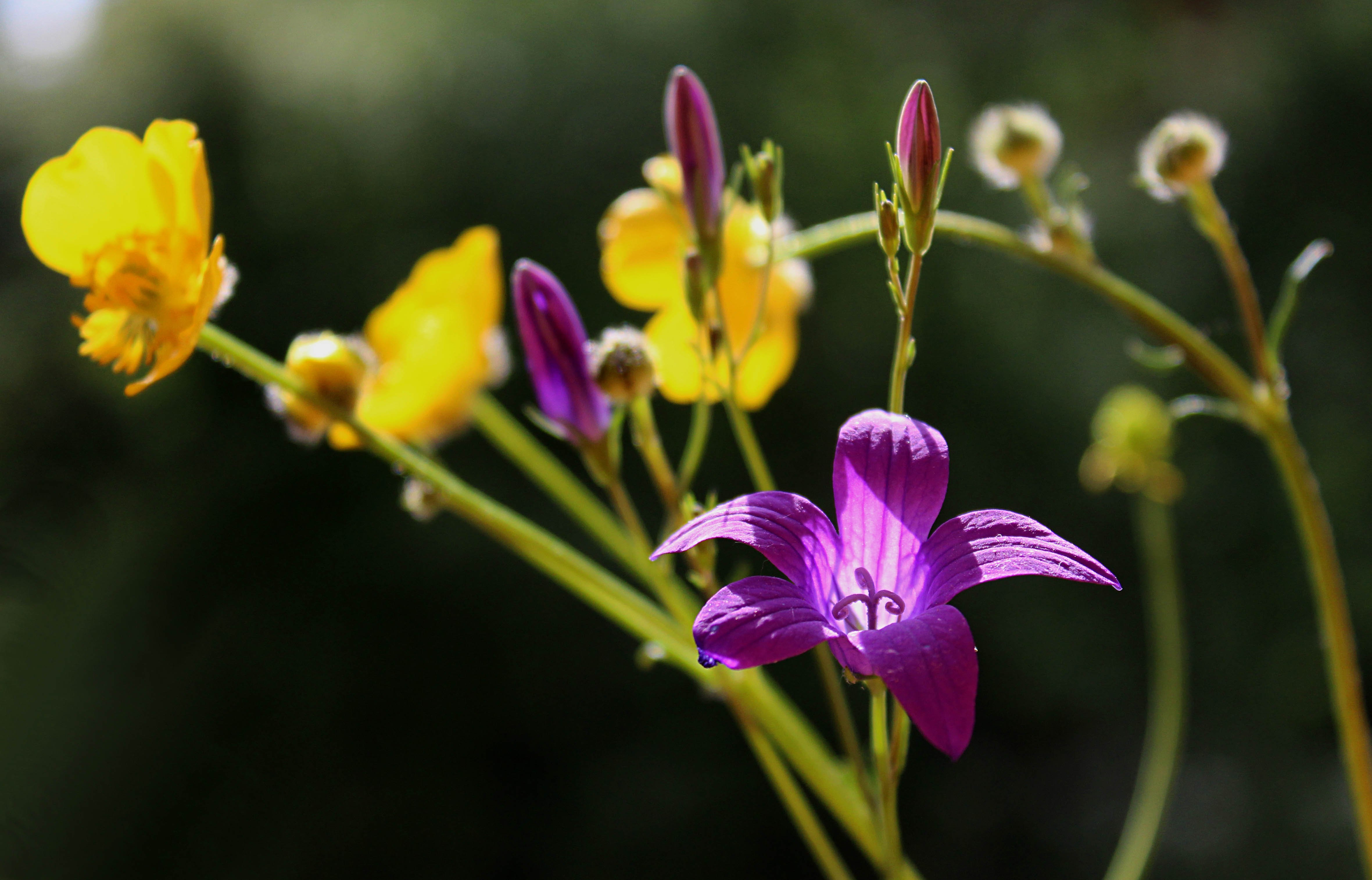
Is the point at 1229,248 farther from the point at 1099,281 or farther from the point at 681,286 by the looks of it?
the point at 681,286

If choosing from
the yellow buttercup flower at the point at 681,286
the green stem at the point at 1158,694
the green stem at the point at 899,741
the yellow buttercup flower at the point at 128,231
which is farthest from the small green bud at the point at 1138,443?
the yellow buttercup flower at the point at 128,231

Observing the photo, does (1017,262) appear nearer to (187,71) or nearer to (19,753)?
(187,71)

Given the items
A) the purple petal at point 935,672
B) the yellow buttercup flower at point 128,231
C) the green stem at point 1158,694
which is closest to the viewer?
the purple petal at point 935,672

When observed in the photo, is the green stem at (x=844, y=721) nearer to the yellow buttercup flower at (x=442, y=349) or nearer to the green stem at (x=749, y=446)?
the green stem at (x=749, y=446)

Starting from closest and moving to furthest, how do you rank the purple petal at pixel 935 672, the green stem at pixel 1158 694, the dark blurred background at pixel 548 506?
the purple petal at pixel 935 672
the green stem at pixel 1158 694
the dark blurred background at pixel 548 506

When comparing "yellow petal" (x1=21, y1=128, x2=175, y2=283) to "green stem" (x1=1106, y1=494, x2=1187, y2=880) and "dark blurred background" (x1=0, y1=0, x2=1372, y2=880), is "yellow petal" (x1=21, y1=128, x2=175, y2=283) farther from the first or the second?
"dark blurred background" (x1=0, y1=0, x2=1372, y2=880)

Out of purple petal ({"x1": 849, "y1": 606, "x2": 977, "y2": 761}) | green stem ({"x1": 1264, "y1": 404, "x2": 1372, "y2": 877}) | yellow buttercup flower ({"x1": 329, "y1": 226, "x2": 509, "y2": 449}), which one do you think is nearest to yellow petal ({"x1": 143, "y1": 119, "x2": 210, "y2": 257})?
yellow buttercup flower ({"x1": 329, "y1": 226, "x2": 509, "y2": 449})

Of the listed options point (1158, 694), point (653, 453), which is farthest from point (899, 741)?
point (1158, 694)
